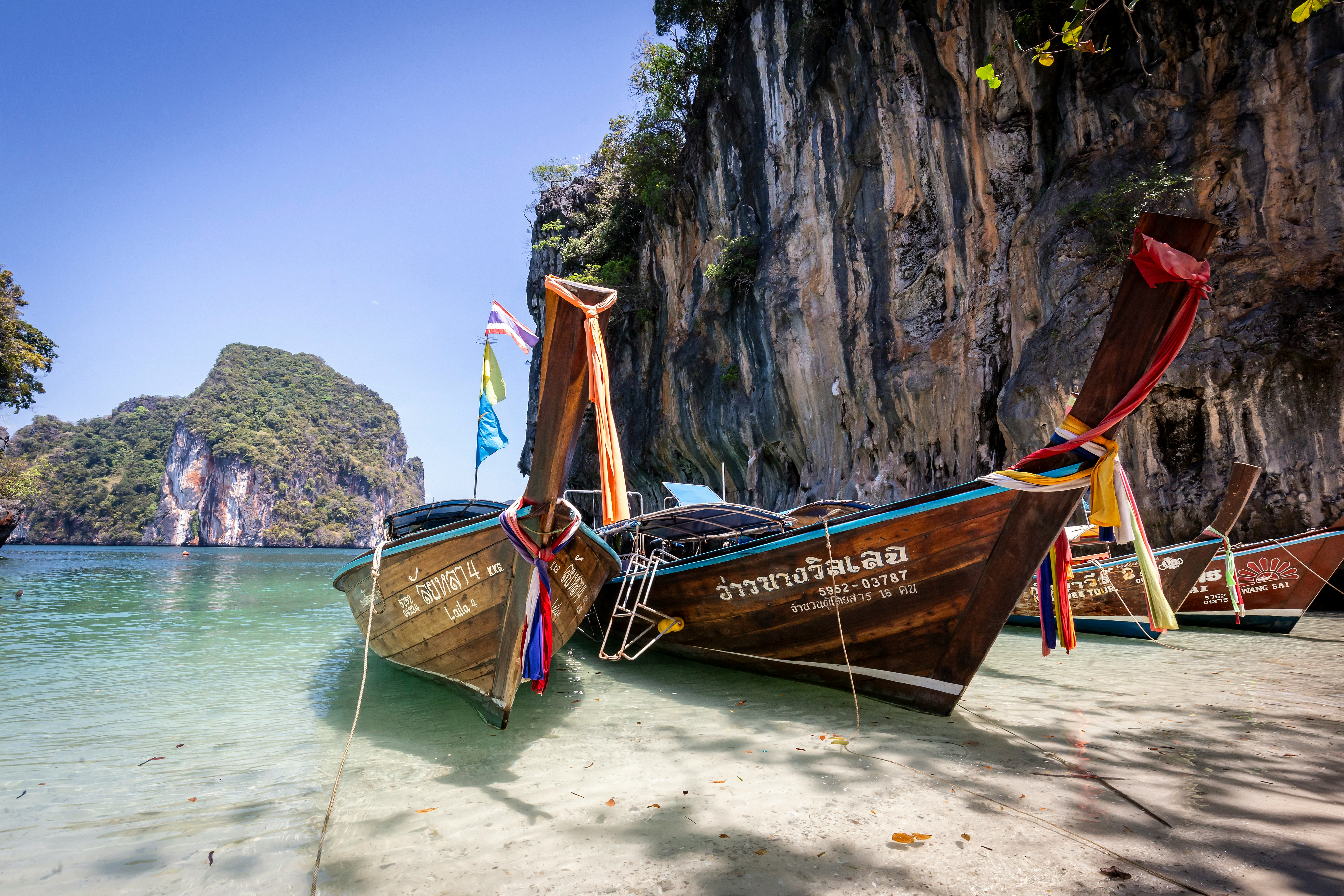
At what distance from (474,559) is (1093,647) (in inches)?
285

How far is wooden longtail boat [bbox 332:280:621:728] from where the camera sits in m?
3.86

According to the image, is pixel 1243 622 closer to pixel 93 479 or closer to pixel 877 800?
pixel 877 800

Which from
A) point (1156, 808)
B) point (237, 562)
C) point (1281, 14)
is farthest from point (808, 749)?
point (237, 562)

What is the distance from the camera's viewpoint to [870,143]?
583 inches

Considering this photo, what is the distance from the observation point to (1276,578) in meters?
7.85

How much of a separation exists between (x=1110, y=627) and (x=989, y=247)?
7.95 meters

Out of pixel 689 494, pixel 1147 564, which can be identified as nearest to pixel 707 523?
pixel 689 494

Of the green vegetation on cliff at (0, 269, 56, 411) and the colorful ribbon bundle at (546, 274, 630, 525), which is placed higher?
the green vegetation on cliff at (0, 269, 56, 411)

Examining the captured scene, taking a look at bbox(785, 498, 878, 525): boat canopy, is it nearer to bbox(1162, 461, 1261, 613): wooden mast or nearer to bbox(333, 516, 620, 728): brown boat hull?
bbox(333, 516, 620, 728): brown boat hull

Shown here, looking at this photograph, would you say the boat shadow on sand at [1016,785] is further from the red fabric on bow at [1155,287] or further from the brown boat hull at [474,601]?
the red fabric on bow at [1155,287]

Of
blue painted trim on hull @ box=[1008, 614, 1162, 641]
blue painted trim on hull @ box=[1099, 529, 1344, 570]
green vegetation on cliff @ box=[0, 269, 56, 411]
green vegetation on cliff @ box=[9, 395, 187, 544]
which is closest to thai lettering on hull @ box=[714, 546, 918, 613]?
blue painted trim on hull @ box=[1008, 614, 1162, 641]

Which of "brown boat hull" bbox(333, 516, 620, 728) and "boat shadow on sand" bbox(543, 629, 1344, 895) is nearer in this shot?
"boat shadow on sand" bbox(543, 629, 1344, 895)

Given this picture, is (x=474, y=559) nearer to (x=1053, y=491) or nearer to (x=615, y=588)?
(x=615, y=588)

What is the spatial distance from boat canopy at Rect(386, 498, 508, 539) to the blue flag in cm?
56
